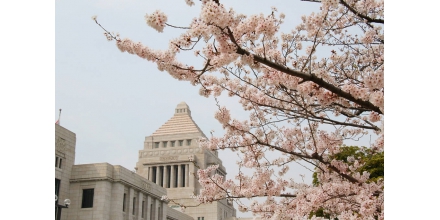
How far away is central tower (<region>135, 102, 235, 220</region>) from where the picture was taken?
39.4 metres

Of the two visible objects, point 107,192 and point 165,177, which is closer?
point 107,192

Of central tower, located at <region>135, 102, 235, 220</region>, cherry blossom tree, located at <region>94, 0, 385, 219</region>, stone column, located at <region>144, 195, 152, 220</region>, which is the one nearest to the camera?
cherry blossom tree, located at <region>94, 0, 385, 219</region>

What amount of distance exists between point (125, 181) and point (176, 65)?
21061 millimetres

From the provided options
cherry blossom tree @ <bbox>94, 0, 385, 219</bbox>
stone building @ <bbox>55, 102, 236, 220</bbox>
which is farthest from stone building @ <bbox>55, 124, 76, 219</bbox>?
cherry blossom tree @ <bbox>94, 0, 385, 219</bbox>

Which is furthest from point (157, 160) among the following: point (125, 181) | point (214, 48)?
point (214, 48)

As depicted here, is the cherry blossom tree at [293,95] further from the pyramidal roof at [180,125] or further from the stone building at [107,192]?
the pyramidal roof at [180,125]

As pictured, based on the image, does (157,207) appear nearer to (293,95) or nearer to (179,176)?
(179,176)

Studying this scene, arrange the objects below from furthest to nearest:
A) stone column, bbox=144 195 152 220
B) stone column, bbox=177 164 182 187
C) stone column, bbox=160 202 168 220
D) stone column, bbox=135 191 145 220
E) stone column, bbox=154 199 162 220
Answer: stone column, bbox=177 164 182 187 < stone column, bbox=160 202 168 220 < stone column, bbox=154 199 162 220 < stone column, bbox=144 195 152 220 < stone column, bbox=135 191 145 220

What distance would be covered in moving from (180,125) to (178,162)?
5.00 meters

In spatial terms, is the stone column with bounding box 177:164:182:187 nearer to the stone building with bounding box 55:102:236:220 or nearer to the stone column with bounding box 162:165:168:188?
the stone building with bounding box 55:102:236:220

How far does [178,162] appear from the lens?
135 ft

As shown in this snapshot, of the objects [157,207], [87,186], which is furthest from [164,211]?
[87,186]

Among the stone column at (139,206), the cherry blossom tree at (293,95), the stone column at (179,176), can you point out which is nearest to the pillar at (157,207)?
the stone column at (139,206)

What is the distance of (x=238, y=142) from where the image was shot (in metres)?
6.02
